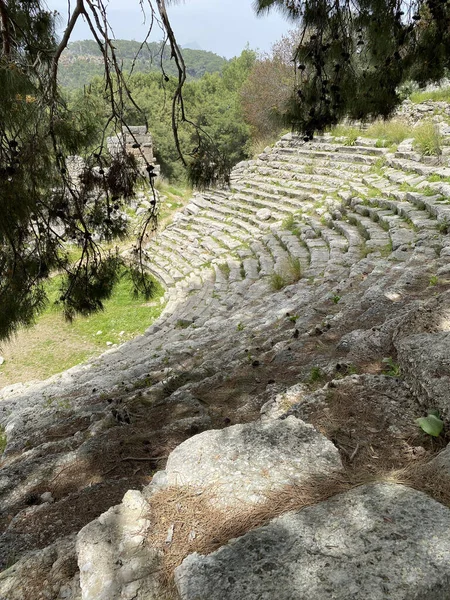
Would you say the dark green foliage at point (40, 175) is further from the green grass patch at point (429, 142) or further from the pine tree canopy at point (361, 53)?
the green grass patch at point (429, 142)

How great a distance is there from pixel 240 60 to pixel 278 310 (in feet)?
133

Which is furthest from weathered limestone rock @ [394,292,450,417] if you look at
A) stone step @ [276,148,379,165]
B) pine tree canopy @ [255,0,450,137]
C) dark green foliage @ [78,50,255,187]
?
stone step @ [276,148,379,165]

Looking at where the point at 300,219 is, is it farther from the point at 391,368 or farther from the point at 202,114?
the point at 202,114

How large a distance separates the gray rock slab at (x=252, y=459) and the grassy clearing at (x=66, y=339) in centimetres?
655

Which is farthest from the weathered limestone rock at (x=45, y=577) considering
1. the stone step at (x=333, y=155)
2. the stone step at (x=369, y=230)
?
the stone step at (x=333, y=155)

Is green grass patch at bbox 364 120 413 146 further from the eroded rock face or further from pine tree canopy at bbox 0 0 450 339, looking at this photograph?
pine tree canopy at bbox 0 0 450 339

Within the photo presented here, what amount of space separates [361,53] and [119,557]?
183 inches

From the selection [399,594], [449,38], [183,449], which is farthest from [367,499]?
[449,38]

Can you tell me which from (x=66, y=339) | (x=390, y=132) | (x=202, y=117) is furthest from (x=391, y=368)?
(x=202, y=117)

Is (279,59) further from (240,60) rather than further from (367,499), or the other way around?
(367,499)

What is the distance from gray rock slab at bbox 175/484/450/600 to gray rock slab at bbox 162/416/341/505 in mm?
217

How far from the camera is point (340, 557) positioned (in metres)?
1.30

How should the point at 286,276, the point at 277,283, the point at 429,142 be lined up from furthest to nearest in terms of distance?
the point at 429,142 → the point at 286,276 → the point at 277,283

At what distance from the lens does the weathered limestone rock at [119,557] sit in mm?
1368
